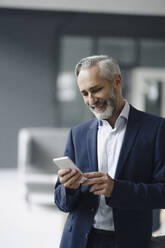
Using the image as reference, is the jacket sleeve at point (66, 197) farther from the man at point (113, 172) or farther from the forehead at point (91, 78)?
the forehead at point (91, 78)

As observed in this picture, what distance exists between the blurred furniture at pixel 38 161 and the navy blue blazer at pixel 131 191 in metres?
3.10

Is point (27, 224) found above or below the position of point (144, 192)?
below

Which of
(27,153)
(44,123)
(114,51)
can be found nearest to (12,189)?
(27,153)

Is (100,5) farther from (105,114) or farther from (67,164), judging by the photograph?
(67,164)

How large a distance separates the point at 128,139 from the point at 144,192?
0.19 meters

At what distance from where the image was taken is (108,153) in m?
1.29

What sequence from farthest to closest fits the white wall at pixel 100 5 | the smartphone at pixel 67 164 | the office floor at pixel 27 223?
the white wall at pixel 100 5
the office floor at pixel 27 223
the smartphone at pixel 67 164

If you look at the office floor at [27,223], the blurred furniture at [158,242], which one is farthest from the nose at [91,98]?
the office floor at [27,223]

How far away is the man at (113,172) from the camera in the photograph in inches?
46.0

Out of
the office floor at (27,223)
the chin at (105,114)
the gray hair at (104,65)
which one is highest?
the gray hair at (104,65)

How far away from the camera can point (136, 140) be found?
1227 millimetres

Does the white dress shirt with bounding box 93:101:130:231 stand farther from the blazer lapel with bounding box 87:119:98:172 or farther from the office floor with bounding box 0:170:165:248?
the office floor with bounding box 0:170:165:248

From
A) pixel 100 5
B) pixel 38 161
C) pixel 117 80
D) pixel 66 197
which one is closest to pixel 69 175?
pixel 66 197

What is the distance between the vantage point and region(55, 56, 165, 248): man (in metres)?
1.17
